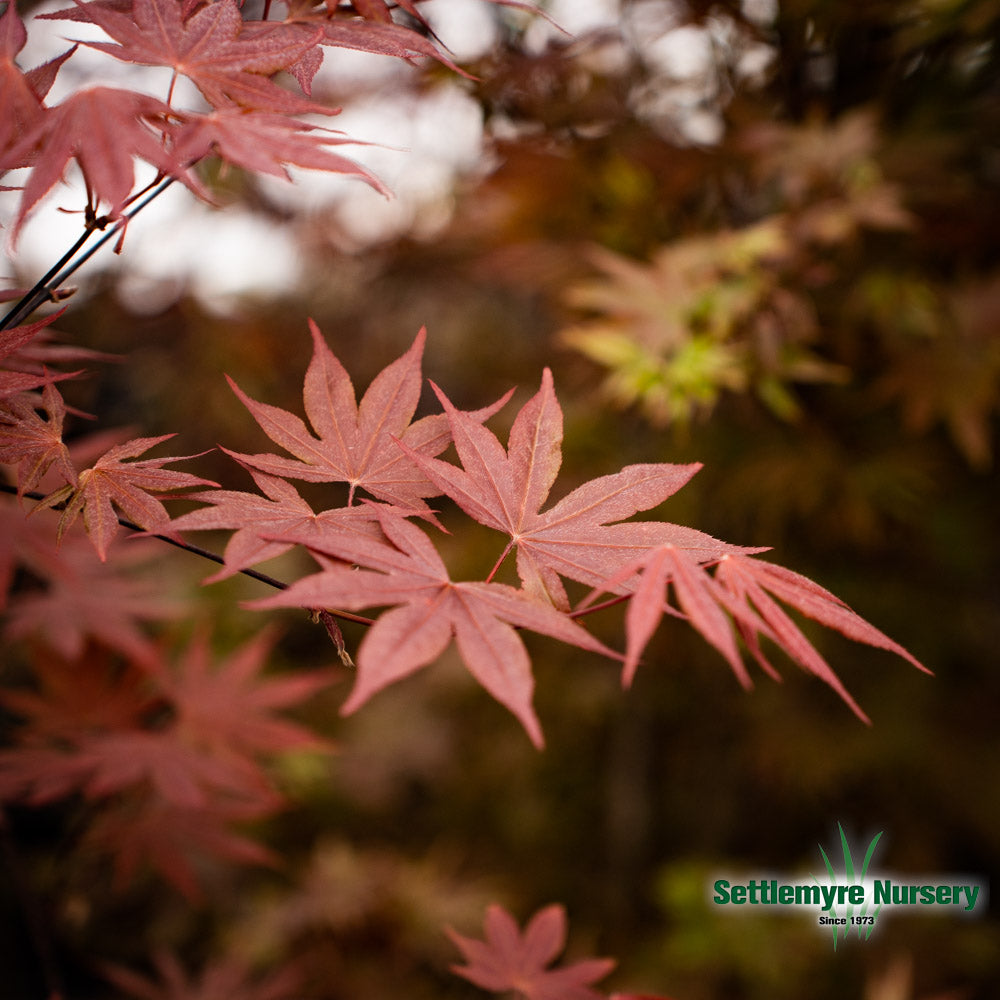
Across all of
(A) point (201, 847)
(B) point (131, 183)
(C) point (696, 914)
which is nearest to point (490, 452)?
(B) point (131, 183)

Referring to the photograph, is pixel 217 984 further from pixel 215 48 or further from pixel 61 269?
pixel 215 48

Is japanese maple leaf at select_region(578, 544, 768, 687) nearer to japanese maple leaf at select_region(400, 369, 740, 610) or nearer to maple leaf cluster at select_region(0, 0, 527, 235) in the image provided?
japanese maple leaf at select_region(400, 369, 740, 610)

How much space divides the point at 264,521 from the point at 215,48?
0.31 m

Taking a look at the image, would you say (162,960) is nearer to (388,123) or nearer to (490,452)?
(490,452)

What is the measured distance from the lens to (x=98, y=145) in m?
0.41

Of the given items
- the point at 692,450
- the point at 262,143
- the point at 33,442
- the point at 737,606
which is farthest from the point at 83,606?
the point at 692,450

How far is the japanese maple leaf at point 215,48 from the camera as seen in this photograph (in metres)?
0.47

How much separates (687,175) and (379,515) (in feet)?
4.76

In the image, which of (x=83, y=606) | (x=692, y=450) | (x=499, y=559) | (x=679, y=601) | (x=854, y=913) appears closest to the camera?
(x=679, y=601)

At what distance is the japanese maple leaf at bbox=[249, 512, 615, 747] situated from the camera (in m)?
0.38

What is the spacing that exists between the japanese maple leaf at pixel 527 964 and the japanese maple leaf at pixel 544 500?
0.43 meters

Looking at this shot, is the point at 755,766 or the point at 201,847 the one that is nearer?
the point at 201,847

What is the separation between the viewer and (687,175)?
162cm

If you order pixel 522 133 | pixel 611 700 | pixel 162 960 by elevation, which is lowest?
pixel 611 700
